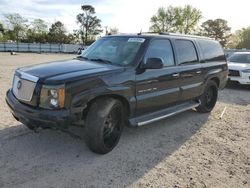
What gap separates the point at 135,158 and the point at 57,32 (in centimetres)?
7471

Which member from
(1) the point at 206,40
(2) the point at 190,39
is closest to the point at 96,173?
(2) the point at 190,39

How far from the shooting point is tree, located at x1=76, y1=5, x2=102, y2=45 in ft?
244

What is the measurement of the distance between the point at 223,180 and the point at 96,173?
5.64 ft

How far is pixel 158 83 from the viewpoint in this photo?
553cm

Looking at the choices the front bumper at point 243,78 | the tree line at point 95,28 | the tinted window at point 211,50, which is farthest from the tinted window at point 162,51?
the tree line at point 95,28

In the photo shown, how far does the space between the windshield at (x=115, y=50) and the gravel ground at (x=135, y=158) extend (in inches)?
53.6

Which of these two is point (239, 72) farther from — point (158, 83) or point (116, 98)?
point (116, 98)

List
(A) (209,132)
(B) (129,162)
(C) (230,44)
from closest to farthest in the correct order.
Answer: (B) (129,162) < (A) (209,132) < (C) (230,44)

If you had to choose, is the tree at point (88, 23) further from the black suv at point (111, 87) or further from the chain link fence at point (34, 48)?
the black suv at point (111, 87)

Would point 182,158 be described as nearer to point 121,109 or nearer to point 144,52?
point 121,109

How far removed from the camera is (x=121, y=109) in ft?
16.3

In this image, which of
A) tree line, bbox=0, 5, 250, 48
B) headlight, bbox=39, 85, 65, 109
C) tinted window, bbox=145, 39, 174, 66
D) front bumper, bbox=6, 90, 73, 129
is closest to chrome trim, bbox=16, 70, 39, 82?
headlight, bbox=39, 85, 65, 109

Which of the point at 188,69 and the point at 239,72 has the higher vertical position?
the point at 188,69

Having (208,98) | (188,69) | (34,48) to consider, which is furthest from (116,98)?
(34,48)
